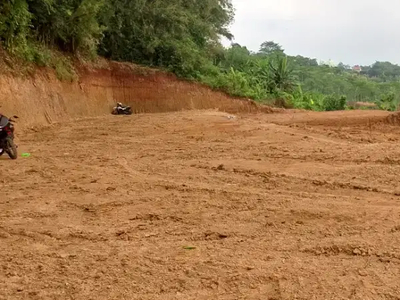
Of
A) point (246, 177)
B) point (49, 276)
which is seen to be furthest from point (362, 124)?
point (49, 276)

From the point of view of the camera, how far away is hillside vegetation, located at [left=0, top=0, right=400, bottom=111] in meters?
17.7

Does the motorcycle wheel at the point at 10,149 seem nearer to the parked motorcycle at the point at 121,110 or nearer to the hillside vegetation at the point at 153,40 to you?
the hillside vegetation at the point at 153,40

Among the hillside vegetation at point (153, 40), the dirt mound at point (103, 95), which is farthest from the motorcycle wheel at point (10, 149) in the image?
the hillside vegetation at point (153, 40)

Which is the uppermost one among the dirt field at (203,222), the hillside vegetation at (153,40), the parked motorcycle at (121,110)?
the hillside vegetation at (153,40)

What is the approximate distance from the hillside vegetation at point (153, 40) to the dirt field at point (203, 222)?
307 inches

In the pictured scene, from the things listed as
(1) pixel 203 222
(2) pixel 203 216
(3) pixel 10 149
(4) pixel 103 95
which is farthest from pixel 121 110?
(1) pixel 203 222

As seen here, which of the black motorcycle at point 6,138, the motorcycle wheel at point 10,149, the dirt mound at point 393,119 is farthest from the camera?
the dirt mound at point 393,119

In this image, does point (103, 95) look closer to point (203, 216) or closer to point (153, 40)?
point (153, 40)

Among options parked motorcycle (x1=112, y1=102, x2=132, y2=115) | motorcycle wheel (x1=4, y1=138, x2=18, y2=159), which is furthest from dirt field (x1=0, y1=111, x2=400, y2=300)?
parked motorcycle (x1=112, y1=102, x2=132, y2=115)

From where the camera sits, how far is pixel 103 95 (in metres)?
21.8

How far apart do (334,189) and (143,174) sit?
3.04 meters

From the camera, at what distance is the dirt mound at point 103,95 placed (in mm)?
15820

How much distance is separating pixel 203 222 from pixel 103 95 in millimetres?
16771

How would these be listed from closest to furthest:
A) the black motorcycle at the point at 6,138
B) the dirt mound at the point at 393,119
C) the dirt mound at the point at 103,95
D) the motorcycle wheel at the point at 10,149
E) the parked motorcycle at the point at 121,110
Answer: the black motorcycle at the point at 6,138 → the motorcycle wheel at the point at 10,149 → the dirt mound at the point at 393,119 → the dirt mound at the point at 103,95 → the parked motorcycle at the point at 121,110
